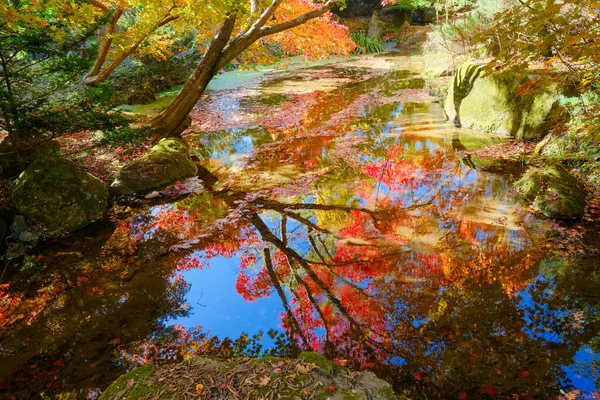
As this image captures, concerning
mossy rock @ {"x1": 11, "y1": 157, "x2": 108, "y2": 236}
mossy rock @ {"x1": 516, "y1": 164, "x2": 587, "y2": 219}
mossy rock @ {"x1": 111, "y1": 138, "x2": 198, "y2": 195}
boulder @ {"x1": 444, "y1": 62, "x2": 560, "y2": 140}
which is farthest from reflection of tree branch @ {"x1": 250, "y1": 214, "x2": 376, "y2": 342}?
boulder @ {"x1": 444, "y1": 62, "x2": 560, "y2": 140}

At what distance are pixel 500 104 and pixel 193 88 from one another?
7.53 m

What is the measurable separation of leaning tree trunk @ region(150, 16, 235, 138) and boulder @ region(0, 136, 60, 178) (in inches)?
99.8

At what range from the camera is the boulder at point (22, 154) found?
548 cm

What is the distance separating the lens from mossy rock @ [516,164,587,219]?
180 inches

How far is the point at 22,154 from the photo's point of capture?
5.74 meters

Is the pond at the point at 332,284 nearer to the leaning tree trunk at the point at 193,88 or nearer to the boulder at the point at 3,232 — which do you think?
the boulder at the point at 3,232

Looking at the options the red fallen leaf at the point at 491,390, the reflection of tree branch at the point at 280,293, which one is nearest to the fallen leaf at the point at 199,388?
the reflection of tree branch at the point at 280,293

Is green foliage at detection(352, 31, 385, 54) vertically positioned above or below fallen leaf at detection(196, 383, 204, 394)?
above

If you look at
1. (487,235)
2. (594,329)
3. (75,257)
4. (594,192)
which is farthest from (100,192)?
(594,192)

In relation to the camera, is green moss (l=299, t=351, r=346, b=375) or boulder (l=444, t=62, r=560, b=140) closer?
green moss (l=299, t=351, r=346, b=375)

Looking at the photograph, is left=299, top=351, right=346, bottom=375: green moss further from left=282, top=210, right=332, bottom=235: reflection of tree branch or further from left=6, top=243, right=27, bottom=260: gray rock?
left=6, top=243, right=27, bottom=260: gray rock

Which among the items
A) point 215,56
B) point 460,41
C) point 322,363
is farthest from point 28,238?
point 460,41

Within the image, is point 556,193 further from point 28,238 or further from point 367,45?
point 367,45

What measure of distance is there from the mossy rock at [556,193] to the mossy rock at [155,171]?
249 inches
